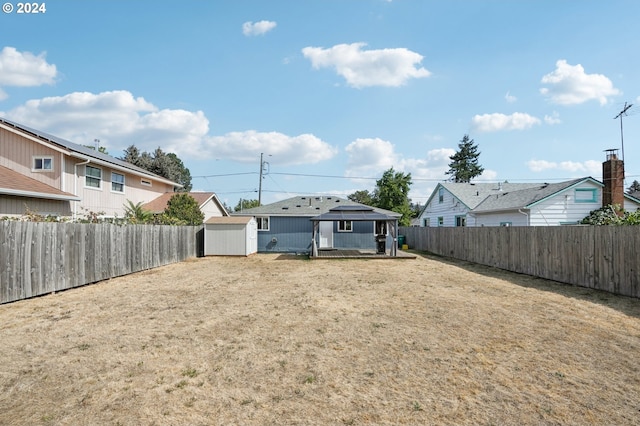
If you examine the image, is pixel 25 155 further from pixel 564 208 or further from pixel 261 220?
pixel 564 208

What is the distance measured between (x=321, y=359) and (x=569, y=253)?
372 inches

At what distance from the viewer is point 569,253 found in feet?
33.4

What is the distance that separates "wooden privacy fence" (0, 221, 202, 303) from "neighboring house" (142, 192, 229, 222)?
7629mm

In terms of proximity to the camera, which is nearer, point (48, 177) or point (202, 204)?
point (48, 177)

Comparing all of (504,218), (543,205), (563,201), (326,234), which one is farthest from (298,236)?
(563,201)

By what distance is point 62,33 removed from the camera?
11258 millimetres

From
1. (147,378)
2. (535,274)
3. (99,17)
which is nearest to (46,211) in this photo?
(99,17)

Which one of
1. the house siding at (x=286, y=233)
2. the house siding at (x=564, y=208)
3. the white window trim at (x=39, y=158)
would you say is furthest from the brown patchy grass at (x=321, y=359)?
the house siding at (x=286, y=233)

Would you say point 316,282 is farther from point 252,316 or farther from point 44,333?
point 44,333

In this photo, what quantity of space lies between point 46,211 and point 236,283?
9406 mm

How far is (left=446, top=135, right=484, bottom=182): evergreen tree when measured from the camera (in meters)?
60.1

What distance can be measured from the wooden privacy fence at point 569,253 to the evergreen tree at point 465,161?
4798 cm

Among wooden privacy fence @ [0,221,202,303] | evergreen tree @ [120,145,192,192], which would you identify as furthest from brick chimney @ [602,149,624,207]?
evergreen tree @ [120,145,192,192]

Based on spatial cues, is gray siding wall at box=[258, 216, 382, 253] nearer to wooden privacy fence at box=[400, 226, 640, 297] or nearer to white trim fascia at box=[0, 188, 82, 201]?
wooden privacy fence at box=[400, 226, 640, 297]
